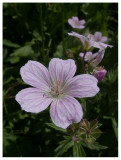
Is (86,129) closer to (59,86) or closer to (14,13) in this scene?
(59,86)

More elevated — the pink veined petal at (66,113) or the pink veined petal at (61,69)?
the pink veined petal at (61,69)

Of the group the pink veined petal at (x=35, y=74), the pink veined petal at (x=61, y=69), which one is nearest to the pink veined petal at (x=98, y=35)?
the pink veined petal at (x=61, y=69)

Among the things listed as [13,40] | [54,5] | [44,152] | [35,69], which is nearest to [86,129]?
[35,69]

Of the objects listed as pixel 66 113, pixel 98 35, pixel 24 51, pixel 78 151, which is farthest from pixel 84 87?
pixel 24 51

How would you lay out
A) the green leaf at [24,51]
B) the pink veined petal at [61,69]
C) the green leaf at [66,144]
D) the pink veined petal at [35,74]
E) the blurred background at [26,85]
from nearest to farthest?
1. the pink veined petal at [35,74]
2. the pink veined petal at [61,69]
3. the green leaf at [66,144]
4. the blurred background at [26,85]
5. the green leaf at [24,51]

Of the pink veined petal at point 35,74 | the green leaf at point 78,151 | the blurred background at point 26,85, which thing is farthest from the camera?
the blurred background at point 26,85

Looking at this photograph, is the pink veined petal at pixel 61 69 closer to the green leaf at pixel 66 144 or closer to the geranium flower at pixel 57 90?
the geranium flower at pixel 57 90
